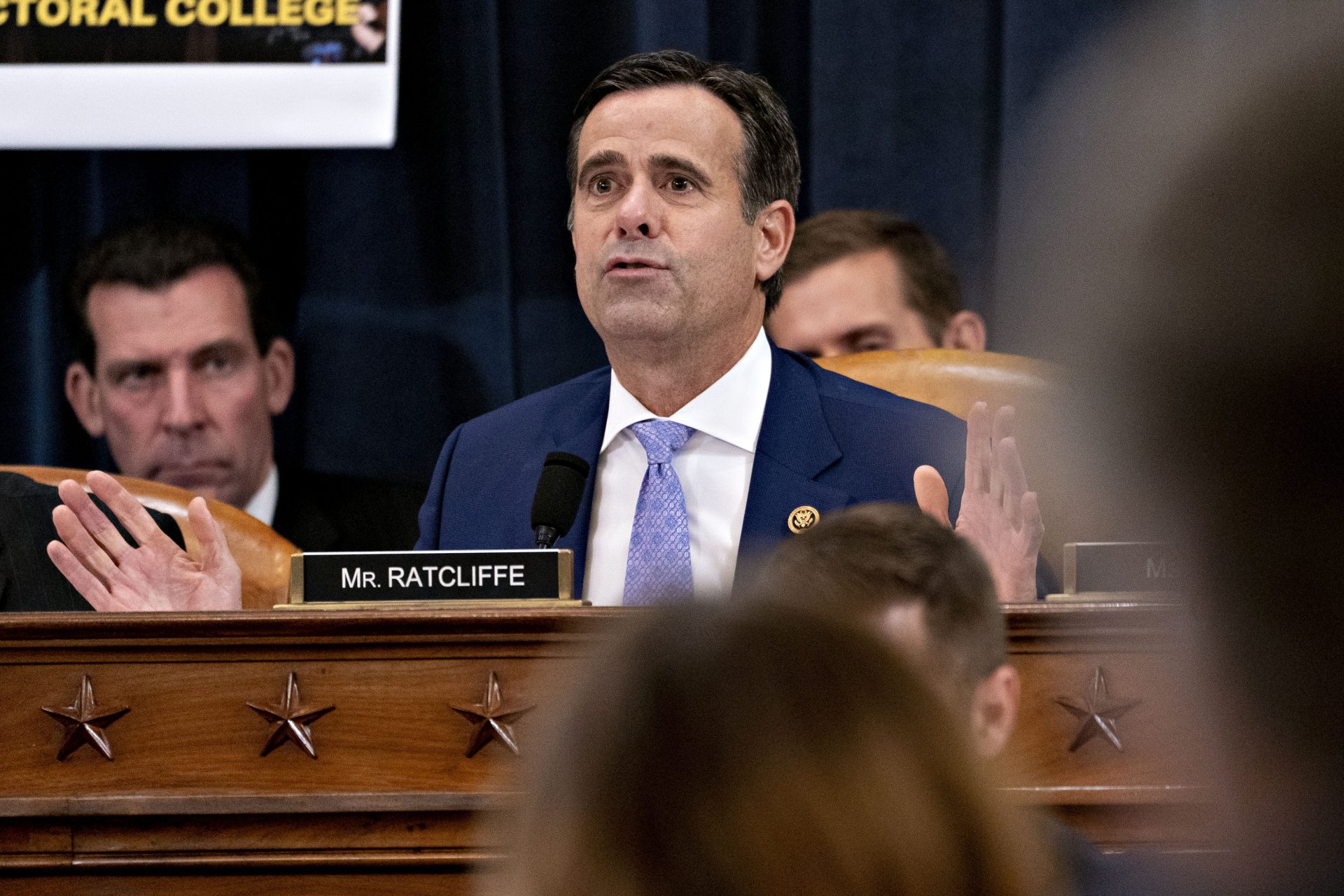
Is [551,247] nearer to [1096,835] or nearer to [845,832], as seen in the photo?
[1096,835]

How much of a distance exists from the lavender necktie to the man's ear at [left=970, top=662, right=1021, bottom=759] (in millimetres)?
692

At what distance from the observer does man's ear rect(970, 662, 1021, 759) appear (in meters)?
0.97

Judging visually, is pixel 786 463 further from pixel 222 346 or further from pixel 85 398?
pixel 85 398

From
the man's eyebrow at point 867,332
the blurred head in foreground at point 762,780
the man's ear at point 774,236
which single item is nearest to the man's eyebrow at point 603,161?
the man's ear at point 774,236

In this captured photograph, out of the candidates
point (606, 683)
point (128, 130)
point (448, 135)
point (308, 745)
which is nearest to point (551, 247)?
point (448, 135)

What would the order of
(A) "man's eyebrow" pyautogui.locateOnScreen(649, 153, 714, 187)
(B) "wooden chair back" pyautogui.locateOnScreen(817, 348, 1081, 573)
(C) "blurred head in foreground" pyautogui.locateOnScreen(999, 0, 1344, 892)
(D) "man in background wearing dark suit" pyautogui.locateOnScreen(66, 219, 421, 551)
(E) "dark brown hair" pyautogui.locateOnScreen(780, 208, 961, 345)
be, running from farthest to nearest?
1. (D) "man in background wearing dark suit" pyautogui.locateOnScreen(66, 219, 421, 551)
2. (E) "dark brown hair" pyautogui.locateOnScreen(780, 208, 961, 345)
3. (B) "wooden chair back" pyautogui.locateOnScreen(817, 348, 1081, 573)
4. (A) "man's eyebrow" pyautogui.locateOnScreen(649, 153, 714, 187)
5. (C) "blurred head in foreground" pyautogui.locateOnScreen(999, 0, 1344, 892)

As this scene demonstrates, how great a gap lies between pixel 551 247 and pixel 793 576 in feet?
7.60

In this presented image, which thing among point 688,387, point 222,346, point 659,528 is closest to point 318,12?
point 222,346

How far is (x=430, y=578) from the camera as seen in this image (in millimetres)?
1487

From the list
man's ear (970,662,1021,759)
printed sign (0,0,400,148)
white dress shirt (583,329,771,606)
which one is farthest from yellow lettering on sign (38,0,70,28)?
man's ear (970,662,1021,759)

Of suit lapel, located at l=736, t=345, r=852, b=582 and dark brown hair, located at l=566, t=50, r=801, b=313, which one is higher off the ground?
dark brown hair, located at l=566, t=50, r=801, b=313

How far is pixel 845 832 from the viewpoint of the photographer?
38cm

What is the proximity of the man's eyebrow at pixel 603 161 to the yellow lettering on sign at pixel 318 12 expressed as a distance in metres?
1.28

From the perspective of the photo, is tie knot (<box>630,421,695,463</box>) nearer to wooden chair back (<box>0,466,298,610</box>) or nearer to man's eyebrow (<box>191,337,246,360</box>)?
wooden chair back (<box>0,466,298,610</box>)
